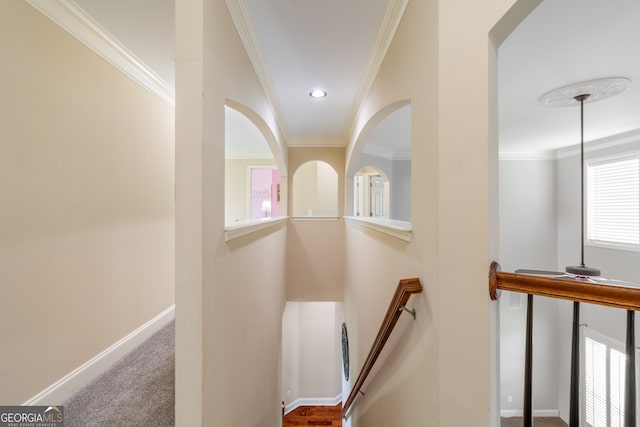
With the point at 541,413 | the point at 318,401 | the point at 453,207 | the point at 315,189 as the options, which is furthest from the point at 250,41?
the point at 541,413

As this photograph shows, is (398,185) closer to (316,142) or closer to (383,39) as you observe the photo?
(316,142)

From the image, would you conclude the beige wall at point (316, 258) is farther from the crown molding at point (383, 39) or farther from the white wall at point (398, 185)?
the crown molding at point (383, 39)

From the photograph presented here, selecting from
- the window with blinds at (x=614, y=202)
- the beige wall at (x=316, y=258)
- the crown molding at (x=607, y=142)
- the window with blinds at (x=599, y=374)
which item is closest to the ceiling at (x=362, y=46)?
the crown molding at (x=607, y=142)

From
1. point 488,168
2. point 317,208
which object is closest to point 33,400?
point 488,168

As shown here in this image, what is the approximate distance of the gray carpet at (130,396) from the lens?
53.4 inches

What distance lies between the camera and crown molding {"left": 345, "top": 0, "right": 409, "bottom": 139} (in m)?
1.45

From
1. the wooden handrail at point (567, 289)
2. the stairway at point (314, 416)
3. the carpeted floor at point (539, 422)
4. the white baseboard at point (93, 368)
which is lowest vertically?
the stairway at point (314, 416)

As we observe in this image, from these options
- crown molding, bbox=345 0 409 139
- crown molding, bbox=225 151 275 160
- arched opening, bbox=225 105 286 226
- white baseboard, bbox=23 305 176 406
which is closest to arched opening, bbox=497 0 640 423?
crown molding, bbox=345 0 409 139

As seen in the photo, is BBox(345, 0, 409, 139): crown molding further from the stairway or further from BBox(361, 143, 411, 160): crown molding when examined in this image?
the stairway

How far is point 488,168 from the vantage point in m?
0.92

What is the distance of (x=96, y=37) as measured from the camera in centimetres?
166

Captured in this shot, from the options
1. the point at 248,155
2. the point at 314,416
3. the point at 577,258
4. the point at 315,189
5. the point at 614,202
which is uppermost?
the point at 248,155

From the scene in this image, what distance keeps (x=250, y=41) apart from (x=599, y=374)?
19.0 ft

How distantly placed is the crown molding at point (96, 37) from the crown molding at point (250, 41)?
90 centimetres
